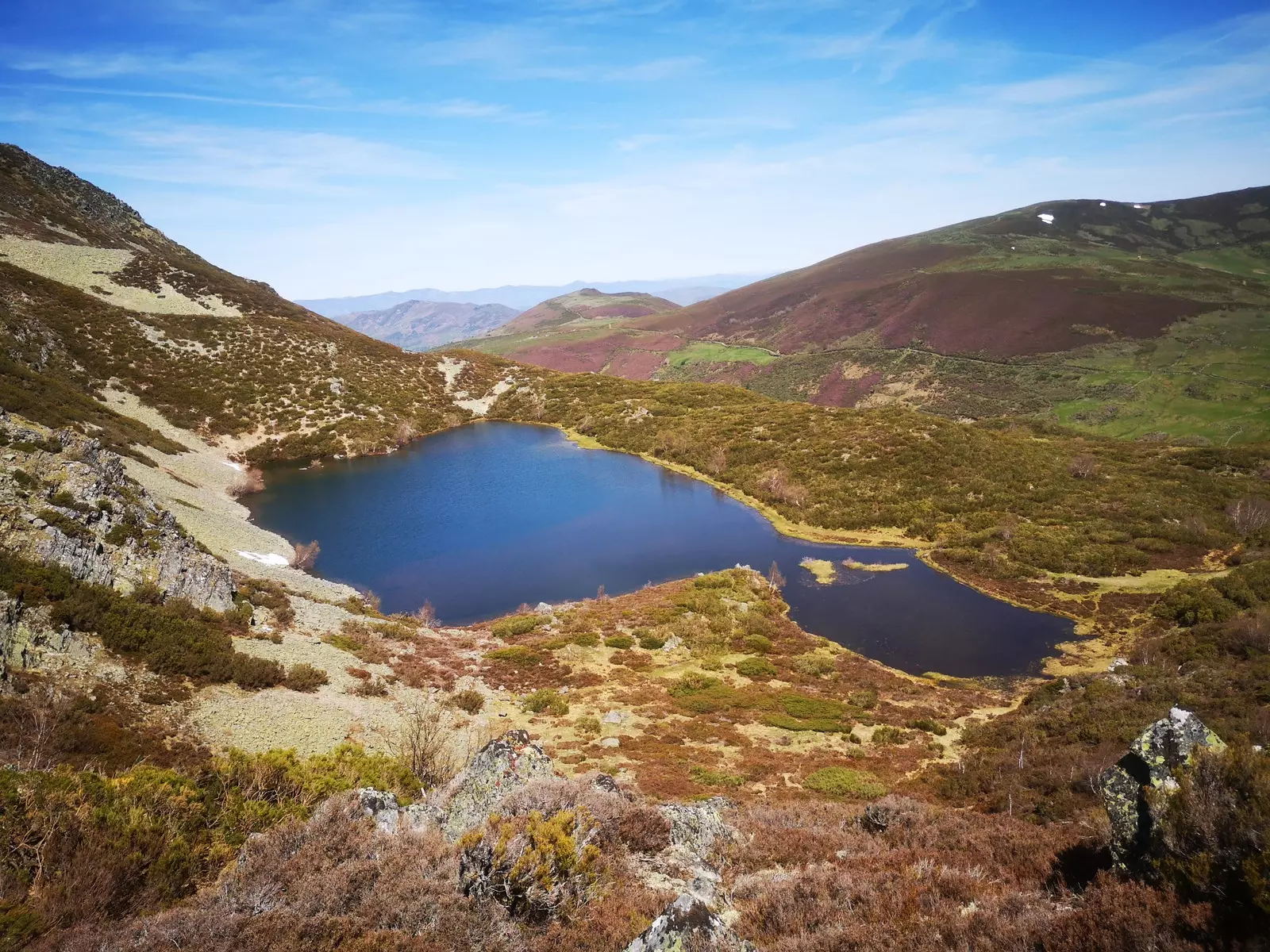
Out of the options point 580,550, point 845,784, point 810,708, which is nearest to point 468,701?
point 845,784

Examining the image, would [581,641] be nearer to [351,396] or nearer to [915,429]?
[915,429]

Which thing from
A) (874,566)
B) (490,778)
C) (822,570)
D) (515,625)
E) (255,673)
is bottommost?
(874,566)

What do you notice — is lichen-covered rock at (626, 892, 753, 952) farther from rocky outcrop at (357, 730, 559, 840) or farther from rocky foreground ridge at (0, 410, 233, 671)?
rocky foreground ridge at (0, 410, 233, 671)

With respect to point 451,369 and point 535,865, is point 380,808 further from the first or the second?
point 451,369

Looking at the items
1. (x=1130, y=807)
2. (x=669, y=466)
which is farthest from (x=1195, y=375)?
(x=1130, y=807)

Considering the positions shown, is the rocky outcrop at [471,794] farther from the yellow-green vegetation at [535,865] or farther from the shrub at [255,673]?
the shrub at [255,673]

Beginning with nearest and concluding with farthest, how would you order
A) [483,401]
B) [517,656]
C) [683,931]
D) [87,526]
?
[683,931], [87,526], [517,656], [483,401]
